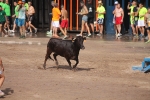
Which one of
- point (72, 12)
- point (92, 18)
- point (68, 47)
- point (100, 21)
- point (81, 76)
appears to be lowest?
point (81, 76)

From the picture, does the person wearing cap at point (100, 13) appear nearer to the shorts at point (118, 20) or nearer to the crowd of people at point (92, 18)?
the crowd of people at point (92, 18)

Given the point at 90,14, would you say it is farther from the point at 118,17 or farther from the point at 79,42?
the point at 79,42

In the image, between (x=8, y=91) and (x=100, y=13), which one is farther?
(x=100, y=13)

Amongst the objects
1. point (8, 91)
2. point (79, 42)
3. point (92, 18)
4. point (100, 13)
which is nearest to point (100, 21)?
point (100, 13)

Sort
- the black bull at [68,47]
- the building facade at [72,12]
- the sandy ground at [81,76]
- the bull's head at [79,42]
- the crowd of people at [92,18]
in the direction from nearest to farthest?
the sandy ground at [81,76] → the bull's head at [79,42] → the black bull at [68,47] → the crowd of people at [92,18] → the building facade at [72,12]

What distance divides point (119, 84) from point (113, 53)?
231 inches

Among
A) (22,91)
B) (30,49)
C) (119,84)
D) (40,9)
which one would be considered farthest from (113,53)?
(40,9)

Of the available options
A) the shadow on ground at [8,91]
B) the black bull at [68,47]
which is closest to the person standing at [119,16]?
the black bull at [68,47]

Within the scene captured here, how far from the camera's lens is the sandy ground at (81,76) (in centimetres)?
1003

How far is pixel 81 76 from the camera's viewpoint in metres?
12.3


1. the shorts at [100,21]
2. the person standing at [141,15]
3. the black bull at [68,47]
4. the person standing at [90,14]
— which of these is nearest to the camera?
the black bull at [68,47]

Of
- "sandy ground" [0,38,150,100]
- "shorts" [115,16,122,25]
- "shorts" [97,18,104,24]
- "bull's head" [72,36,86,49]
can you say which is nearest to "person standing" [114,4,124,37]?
"shorts" [115,16,122,25]

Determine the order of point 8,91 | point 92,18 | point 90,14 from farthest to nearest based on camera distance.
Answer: point 90,14
point 92,18
point 8,91

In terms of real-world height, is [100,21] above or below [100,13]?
below
